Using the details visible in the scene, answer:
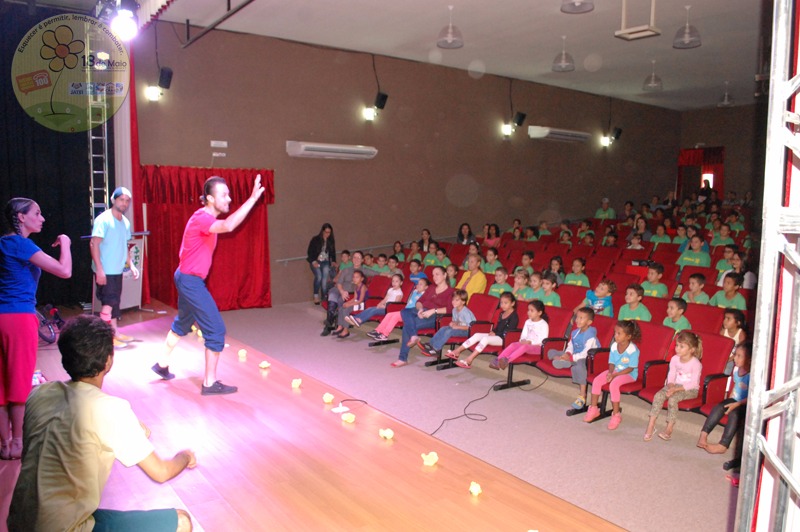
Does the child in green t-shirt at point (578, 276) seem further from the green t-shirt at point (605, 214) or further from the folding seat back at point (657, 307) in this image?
the green t-shirt at point (605, 214)

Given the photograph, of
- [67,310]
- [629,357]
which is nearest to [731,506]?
[629,357]

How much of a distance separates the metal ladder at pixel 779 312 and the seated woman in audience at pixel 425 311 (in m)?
4.43

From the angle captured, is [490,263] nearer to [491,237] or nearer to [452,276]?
[452,276]

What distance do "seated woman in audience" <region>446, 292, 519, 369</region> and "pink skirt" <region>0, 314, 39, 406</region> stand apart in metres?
3.80

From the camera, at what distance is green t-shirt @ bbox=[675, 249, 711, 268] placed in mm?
8039

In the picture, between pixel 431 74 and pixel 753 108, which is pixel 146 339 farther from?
pixel 753 108

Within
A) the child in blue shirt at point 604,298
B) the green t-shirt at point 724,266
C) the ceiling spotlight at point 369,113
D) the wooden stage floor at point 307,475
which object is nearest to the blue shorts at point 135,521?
the wooden stage floor at point 307,475

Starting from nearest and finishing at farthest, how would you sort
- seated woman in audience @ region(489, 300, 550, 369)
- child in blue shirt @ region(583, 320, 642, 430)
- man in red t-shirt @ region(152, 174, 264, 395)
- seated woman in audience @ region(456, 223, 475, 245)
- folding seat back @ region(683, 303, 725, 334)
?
man in red t-shirt @ region(152, 174, 264, 395)
child in blue shirt @ region(583, 320, 642, 430)
folding seat back @ region(683, 303, 725, 334)
seated woman in audience @ region(489, 300, 550, 369)
seated woman in audience @ region(456, 223, 475, 245)

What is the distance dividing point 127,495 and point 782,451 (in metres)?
3.00

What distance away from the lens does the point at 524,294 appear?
6.70 meters

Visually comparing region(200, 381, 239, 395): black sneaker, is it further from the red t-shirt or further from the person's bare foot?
the person's bare foot

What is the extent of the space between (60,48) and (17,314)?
581 cm

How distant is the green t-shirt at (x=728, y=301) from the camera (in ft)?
19.0

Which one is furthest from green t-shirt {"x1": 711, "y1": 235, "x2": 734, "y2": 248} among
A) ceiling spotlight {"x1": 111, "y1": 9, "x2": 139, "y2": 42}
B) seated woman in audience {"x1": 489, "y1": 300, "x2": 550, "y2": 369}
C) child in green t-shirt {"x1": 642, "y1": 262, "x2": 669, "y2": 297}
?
ceiling spotlight {"x1": 111, "y1": 9, "x2": 139, "y2": 42}
